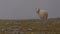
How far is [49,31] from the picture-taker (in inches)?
51.3

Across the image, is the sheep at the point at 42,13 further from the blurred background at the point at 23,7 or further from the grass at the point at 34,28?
the blurred background at the point at 23,7

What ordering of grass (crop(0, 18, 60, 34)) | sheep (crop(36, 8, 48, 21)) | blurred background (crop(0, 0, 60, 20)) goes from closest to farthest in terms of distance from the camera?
grass (crop(0, 18, 60, 34)), sheep (crop(36, 8, 48, 21)), blurred background (crop(0, 0, 60, 20))

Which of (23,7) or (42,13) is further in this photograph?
(23,7)

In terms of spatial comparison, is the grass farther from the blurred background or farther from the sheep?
the blurred background

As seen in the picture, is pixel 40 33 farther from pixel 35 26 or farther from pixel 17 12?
pixel 17 12

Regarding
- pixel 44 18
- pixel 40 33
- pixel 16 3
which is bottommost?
pixel 40 33

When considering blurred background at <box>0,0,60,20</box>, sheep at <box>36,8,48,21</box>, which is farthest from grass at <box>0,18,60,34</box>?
blurred background at <box>0,0,60,20</box>

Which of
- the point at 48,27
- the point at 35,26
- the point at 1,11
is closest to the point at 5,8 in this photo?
the point at 1,11

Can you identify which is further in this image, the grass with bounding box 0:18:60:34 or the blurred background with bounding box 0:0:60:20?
the blurred background with bounding box 0:0:60:20

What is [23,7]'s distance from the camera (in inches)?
76.4

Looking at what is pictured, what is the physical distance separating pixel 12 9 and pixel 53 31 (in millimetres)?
852

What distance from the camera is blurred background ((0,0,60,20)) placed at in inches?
75.7

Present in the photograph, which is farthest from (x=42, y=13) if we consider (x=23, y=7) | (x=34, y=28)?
(x=23, y=7)

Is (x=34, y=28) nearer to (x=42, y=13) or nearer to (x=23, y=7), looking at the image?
(x=42, y=13)
